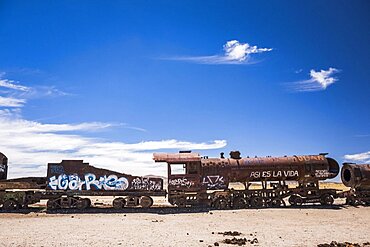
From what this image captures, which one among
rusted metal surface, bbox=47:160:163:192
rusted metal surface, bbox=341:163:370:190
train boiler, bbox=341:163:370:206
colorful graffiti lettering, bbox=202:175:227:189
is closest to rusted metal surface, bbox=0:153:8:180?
rusted metal surface, bbox=47:160:163:192

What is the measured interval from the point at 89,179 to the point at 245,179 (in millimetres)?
12157

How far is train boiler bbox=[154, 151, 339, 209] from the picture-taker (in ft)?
84.7

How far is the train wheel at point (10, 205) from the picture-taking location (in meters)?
24.9

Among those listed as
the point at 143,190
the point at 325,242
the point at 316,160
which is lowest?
the point at 325,242

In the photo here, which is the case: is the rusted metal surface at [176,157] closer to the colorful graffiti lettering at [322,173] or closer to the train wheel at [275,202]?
the train wheel at [275,202]

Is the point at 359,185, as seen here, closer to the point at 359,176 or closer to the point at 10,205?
the point at 359,176

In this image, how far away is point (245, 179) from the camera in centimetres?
2714

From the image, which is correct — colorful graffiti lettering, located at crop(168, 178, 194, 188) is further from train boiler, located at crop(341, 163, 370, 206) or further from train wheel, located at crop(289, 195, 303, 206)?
train boiler, located at crop(341, 163, 370, 206)

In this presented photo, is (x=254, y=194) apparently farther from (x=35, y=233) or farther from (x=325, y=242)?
(x=35, y=233)

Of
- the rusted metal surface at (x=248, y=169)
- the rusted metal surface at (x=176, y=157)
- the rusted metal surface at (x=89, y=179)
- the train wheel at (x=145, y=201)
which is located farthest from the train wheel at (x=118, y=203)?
the rusted metal surface at (x=248, y=169)

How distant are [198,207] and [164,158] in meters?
4.58

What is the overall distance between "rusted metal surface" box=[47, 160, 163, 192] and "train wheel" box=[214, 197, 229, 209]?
4469mm

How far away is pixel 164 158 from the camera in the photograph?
25.6 meters

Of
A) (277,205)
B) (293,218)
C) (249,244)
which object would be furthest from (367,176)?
(249,244)
